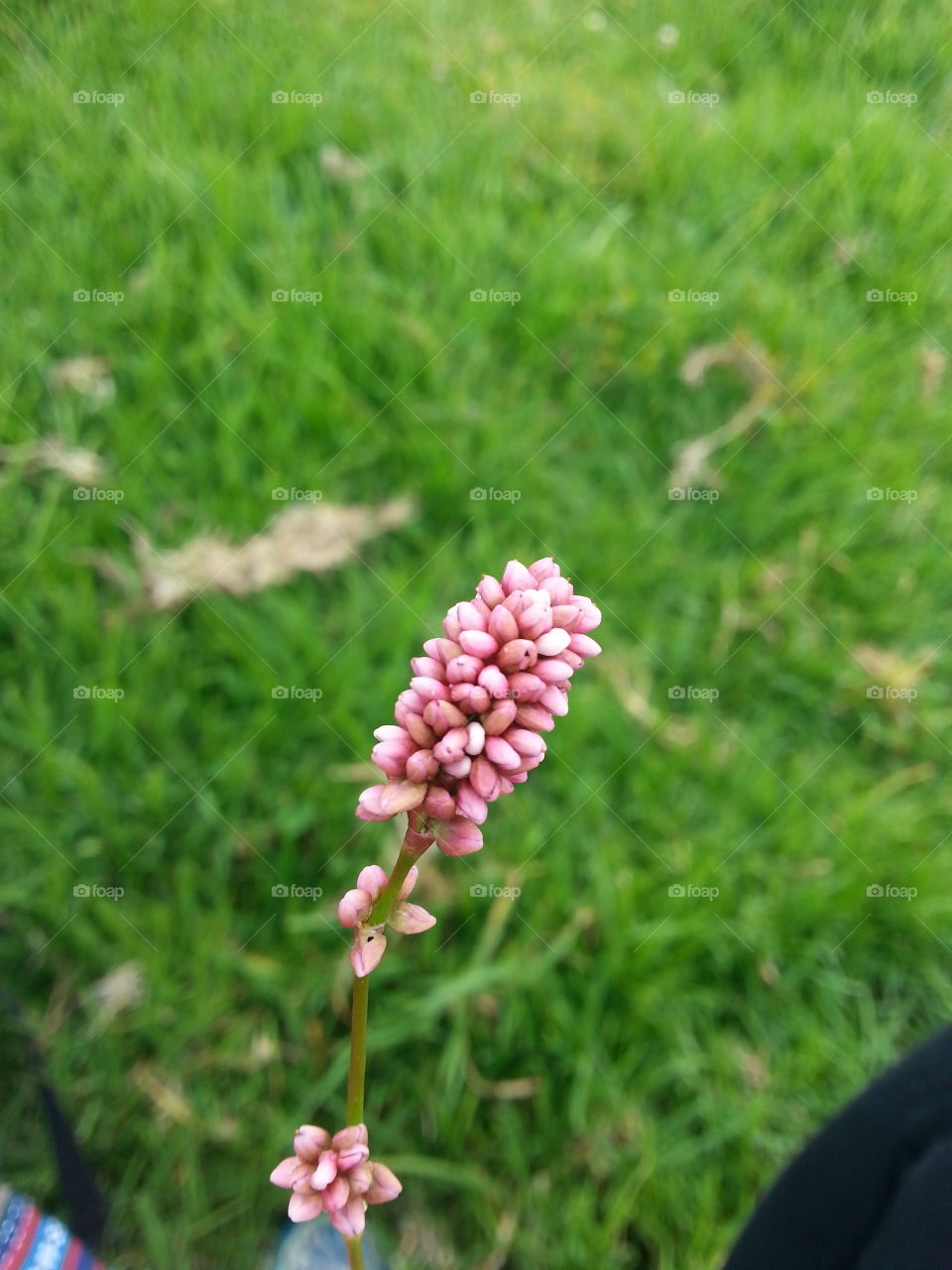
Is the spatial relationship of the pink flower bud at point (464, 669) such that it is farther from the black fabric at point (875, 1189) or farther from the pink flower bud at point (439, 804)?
the black fabric at point (875, 1189)

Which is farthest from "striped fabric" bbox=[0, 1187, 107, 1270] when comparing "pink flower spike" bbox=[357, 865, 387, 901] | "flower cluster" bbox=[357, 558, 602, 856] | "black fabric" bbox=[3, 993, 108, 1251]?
"flower cluster" bbox=[357, 558, 602, 856]

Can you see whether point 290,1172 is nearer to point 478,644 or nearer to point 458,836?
point 458,836

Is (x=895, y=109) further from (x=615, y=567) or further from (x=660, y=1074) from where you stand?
(x=660, y=1074)

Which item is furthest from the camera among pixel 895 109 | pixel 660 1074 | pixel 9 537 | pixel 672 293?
pixel 895 109

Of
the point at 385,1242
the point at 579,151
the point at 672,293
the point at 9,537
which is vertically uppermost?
the point at 579,151

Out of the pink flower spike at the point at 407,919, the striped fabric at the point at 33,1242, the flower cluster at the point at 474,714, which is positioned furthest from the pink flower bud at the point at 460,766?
the striped fabric at the point at 33,1242

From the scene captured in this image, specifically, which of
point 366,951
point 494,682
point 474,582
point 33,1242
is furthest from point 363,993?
point 474,582

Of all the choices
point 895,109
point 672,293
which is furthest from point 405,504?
point 895,109

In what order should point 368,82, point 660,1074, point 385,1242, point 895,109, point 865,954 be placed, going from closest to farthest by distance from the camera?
point 385,1242 < point 660,1074 < point 865,954 < point 368,82 < point 895,109
